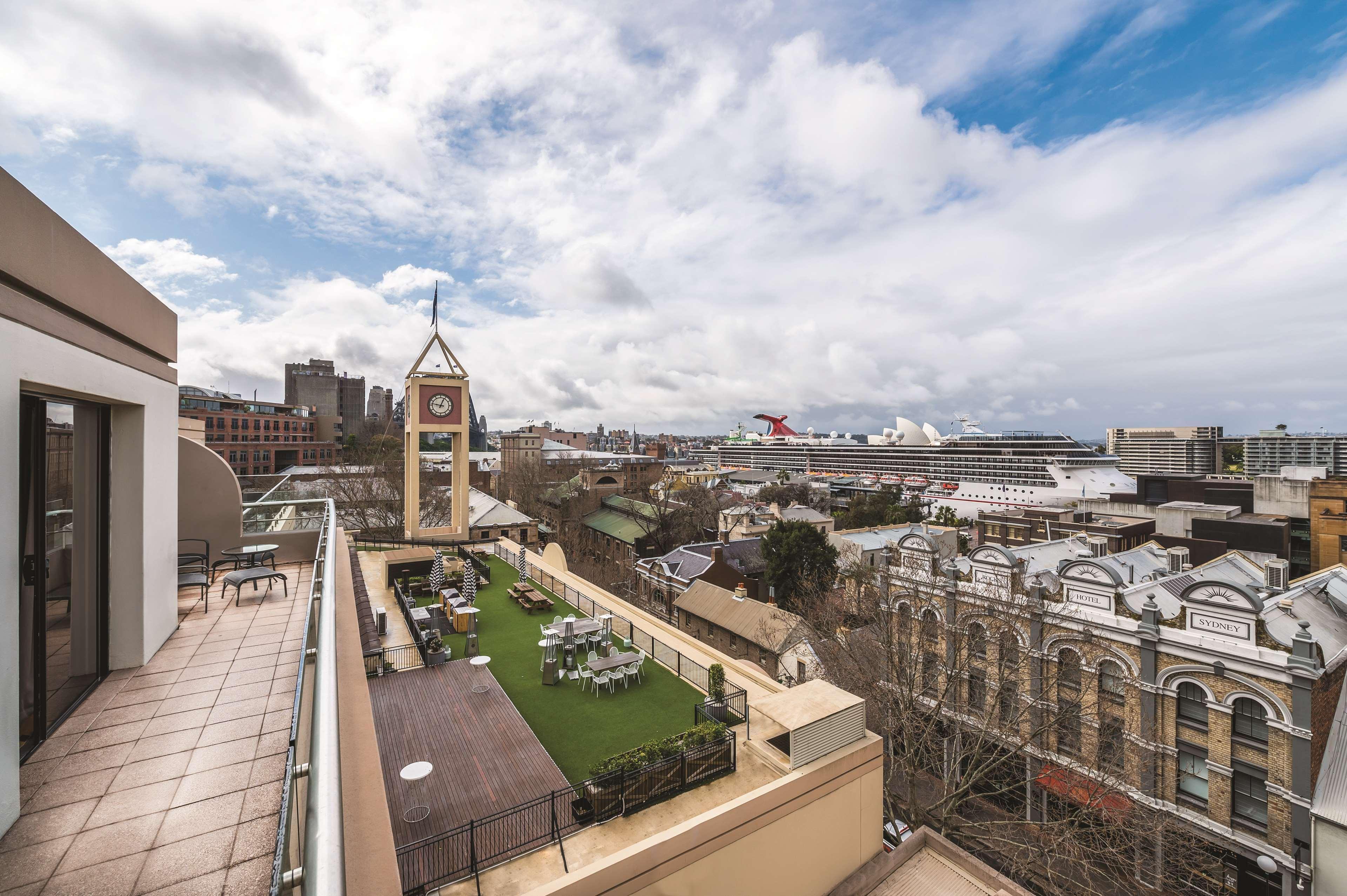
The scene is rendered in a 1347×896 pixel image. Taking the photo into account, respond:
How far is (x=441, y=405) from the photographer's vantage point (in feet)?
72.5

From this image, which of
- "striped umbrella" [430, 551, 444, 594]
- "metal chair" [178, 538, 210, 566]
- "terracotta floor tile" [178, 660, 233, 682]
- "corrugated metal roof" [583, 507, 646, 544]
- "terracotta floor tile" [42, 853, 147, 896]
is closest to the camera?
"terracotta floor tile" [42, 853, 147, 896]

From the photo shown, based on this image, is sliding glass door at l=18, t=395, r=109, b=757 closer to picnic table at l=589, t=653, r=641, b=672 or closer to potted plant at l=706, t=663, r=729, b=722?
picnic table at l=589, t=653, r=641, b=672

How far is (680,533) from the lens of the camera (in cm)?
4706

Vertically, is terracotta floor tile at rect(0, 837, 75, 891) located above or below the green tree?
above

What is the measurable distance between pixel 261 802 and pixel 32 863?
1.01 meters

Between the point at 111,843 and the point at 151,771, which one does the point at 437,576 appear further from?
the point at 111,843

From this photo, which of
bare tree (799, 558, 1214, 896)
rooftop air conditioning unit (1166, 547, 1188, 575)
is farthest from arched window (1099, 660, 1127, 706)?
rooftop air conditioning unit (1166, 547, 1188, 575)

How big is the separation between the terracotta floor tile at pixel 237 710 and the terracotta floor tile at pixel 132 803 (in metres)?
0.82

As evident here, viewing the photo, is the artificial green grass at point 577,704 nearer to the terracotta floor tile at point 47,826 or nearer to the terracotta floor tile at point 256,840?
the terracotta floor tile at point 256,840

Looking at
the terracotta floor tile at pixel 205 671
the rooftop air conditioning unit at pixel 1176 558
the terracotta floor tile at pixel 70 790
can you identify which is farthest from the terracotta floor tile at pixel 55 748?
the rooftop air conditioning unit at pixel 1176 558

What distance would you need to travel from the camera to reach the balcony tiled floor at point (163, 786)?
2.97 m

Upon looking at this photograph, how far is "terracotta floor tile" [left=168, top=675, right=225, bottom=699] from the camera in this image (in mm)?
4898

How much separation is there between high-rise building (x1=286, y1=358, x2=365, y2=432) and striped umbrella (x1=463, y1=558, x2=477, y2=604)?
300 ft

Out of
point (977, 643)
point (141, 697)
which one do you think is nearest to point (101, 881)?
point (141, 697)
